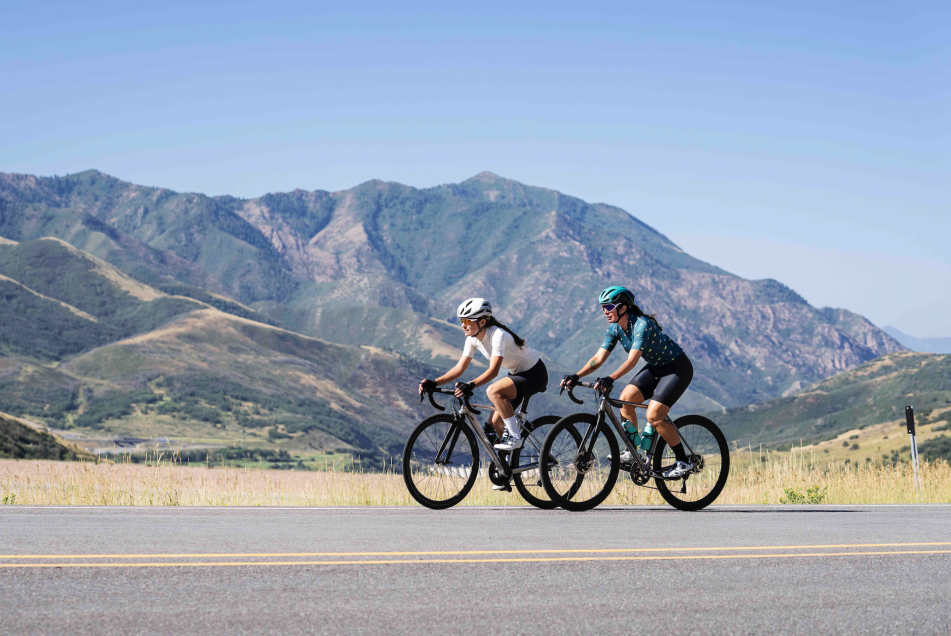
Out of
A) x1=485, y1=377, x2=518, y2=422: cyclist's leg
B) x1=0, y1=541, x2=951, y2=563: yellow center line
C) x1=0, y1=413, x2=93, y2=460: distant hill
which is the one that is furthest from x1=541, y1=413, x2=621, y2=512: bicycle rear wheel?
x1=0, y1=413, x2=93, y2=460: distant hill

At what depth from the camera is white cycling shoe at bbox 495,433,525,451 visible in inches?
381

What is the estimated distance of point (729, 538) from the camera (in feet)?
25.9

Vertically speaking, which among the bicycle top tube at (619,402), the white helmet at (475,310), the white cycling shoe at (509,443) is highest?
the white helmet at (475,310)

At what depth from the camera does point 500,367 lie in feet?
31.6

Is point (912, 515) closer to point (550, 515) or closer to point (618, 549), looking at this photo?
point (550, 515)

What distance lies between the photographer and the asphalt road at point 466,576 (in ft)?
16.3

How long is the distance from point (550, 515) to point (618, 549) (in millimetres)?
2361

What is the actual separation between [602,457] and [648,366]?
1.07 metres

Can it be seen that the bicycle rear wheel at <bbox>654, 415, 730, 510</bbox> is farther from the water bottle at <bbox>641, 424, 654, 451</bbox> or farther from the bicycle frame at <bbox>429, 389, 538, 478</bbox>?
the bicycle frame at <bbox>429, 389, 538, 478</bbox>

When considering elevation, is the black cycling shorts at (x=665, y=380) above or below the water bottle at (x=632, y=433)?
above

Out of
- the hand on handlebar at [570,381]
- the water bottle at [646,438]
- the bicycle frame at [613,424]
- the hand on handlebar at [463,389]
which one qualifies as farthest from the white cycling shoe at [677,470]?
the hand on handlebar at [463,389]

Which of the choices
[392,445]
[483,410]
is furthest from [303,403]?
[483,410]

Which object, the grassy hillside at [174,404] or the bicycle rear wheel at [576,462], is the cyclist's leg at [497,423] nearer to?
the bicycle rear wheel at [576,462]

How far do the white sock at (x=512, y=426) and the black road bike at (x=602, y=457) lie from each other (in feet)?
1.07
